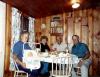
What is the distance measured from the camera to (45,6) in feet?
24.0

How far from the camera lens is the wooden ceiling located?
643 centimetres

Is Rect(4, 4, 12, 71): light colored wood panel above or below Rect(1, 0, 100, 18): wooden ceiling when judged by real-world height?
below

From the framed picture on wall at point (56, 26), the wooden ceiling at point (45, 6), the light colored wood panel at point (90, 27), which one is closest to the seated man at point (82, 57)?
the wooden ceiling at point (45, 6)

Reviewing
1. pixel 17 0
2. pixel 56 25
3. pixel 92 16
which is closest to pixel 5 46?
pixel 17 0

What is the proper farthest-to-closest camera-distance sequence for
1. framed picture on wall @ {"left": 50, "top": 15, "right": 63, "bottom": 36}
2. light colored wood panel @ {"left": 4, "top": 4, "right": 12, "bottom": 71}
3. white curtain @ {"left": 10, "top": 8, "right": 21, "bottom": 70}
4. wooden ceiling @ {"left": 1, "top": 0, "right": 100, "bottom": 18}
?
framed picture on wall @ {"left": 50, "top": 15, "right": 63, "bottom": 36}
white curtain @ {"left": 10, "top": 8, "right": 21, "bottom": 70}
wooden ceiling @ {"left": 1, "top": 0, "right": 100, "bottom": 18}
light colored wood panel @ {"left": 4, "top": 4, "right": 12, "bottom": 71}

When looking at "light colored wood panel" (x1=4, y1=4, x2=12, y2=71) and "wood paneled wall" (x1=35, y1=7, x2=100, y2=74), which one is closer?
"light colored wood panel" (x1=4, y1=4, x2=12, y2=71)

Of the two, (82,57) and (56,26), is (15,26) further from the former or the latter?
(56,26)

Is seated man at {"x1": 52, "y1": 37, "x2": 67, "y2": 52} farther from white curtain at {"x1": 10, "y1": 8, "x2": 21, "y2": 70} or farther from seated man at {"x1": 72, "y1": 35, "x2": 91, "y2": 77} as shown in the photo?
seated man at {"x1": 72, "y1": 35, "x2": 91, "y2": 77}

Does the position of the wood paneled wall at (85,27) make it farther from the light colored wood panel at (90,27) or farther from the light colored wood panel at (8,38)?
the light colored wood panel at (8,38)

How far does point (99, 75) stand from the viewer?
8.02 metres

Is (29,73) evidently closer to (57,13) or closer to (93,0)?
(93,0)

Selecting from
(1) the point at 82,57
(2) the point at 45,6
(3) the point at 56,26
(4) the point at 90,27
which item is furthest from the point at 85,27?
(1) the point at 82,57

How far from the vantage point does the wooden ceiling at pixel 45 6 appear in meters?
6.43

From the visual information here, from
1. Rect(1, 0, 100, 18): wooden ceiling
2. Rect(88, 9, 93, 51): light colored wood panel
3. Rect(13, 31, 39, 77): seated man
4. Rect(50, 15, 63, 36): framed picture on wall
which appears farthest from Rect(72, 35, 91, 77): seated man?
Rect(50, 15, 63, 36): framed picture on wall
